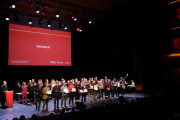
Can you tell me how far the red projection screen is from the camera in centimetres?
1379

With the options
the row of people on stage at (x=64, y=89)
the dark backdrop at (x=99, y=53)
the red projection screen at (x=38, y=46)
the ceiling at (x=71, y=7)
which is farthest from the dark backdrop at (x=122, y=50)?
the row of people on stage at (x=64, y=89)

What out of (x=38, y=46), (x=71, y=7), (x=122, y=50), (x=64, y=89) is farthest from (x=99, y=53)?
(x=64, y=89)

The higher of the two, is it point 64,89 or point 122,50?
point 122,50

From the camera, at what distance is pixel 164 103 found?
786cm

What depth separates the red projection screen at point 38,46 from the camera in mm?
13789

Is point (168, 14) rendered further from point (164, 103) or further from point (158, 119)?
point (158, 119)

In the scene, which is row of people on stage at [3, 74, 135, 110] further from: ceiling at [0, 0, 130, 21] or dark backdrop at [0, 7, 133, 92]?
ceiling at [0, 0, 130, 21]

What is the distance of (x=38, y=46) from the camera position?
15047 mm

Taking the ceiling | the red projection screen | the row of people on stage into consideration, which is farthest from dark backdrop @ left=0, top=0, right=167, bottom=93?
the row of people on stage

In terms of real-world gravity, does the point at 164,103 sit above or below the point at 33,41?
below

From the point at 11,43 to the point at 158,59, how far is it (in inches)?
582

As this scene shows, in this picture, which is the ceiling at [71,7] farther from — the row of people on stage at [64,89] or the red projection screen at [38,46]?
the row of people on stage at [64,89]

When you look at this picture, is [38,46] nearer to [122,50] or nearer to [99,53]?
[99,53]

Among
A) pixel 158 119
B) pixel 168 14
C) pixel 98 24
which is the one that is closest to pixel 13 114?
pixel 158 119
